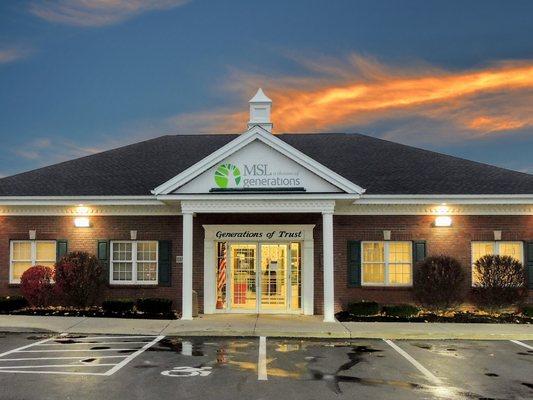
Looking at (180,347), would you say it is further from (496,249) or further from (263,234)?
(496,249)

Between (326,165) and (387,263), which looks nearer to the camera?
(387,263)

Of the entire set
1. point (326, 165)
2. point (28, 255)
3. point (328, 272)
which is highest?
point (326, 165)

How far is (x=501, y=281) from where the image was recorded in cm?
1981

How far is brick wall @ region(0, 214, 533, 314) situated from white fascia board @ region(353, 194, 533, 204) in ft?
3.10

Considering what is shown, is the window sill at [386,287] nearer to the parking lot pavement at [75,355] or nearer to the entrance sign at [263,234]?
the entrance sign at [263,234]

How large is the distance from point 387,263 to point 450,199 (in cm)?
307

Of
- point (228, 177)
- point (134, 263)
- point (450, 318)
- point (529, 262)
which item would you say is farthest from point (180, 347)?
point (529, 262)

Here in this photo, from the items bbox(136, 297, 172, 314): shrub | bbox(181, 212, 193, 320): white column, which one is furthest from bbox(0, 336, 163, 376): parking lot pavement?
bbox(136, 297, 172, 314): shrub

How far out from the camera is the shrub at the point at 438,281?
1983 cm

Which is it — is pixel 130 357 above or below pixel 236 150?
below

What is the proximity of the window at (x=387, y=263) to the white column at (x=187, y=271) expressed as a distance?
6.13 metres

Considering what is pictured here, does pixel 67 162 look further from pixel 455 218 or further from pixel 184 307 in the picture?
pixel 455 218

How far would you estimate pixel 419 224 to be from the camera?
20.9 metres

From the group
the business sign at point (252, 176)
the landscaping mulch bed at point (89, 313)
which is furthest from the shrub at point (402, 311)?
the landscaping mulch bed at point (89, 313)
